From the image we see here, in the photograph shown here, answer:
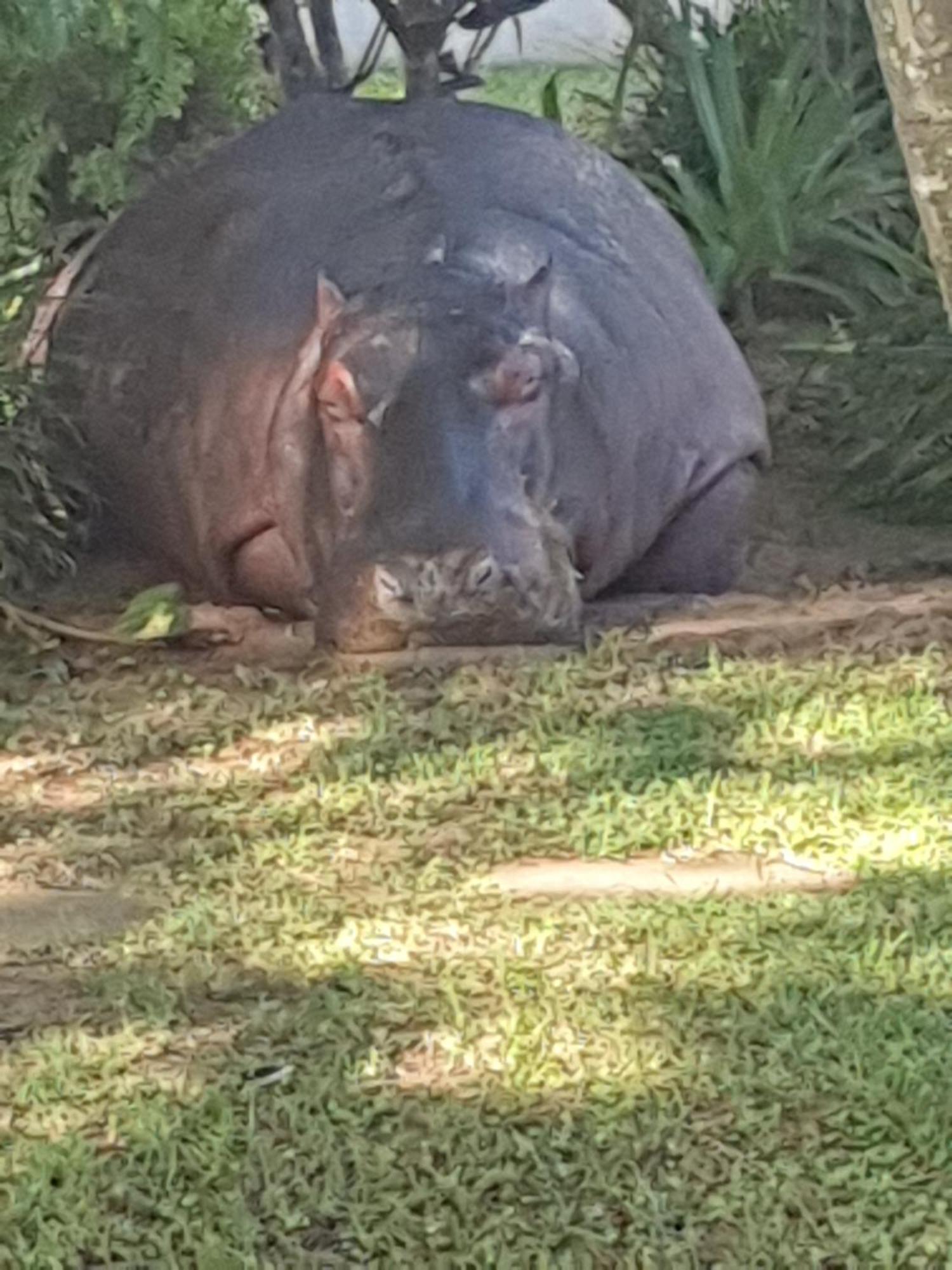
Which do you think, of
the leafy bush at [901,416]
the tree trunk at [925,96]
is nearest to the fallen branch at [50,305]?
the leafy bush at [901,416]

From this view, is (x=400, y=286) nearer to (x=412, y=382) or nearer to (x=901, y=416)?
(x=412, y=382)

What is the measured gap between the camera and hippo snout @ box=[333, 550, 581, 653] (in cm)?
412

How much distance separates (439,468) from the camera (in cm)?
421

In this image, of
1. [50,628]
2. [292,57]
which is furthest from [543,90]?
[50,628]

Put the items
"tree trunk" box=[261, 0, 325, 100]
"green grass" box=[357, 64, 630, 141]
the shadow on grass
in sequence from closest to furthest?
the shadow on grass, "tree trunk" box=[261, 0, 325, 100], "green grass" box=[357, 64, 630, 141]

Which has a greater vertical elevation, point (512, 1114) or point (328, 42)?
point (328, 42)

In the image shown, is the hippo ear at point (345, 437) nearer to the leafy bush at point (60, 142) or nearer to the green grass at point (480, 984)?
the green grass at point (480, 984)

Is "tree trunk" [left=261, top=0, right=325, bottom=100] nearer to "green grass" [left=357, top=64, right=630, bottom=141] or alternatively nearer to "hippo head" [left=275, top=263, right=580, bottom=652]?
"green grass" [left=357, top=64, right=630, bottom=141]

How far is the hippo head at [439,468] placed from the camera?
414 centimetres

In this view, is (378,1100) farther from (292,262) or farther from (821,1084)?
(292,262)

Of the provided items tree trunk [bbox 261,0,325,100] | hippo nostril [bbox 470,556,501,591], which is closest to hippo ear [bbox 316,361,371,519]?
hippo nostril [bbox 470,556,501,591]

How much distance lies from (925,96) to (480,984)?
115 cm

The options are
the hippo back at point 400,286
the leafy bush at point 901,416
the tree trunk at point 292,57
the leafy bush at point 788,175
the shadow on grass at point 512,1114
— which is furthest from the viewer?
the leafy bush at point 788,175

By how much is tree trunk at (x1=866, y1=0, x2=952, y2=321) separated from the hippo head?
1.62m
